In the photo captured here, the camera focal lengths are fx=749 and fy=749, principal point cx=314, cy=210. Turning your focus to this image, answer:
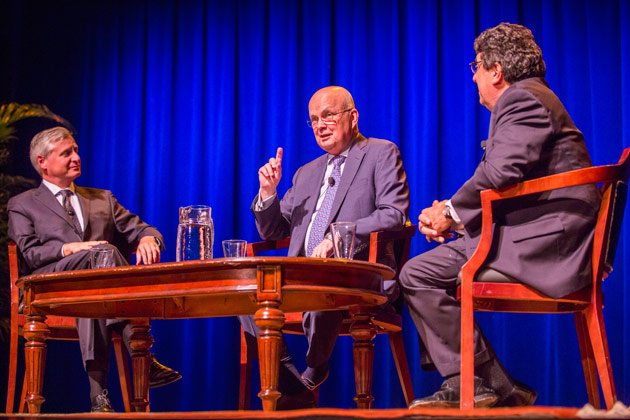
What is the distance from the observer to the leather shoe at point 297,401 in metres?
2.73

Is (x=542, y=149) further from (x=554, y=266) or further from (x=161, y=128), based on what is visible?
(x=161, y=128)

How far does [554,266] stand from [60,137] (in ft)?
7.71

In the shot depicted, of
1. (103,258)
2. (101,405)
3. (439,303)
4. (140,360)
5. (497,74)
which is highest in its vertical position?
(497,74)

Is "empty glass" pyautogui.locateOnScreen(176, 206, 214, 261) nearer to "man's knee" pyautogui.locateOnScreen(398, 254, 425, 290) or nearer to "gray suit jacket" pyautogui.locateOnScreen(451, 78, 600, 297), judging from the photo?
"man's knee" pyautogui.locateOnScreen(398, 254, 425, 290)

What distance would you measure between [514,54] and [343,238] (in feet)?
2.68

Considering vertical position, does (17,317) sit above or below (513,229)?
below

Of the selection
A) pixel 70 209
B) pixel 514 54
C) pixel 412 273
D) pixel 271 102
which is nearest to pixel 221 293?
pixel 412 273

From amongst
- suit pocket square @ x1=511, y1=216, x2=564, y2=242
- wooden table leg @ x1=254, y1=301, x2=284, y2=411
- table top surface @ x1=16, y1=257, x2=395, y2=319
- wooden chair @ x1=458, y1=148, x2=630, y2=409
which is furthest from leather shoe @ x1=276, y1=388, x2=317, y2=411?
suit pocket square @ x1=511, y1=216, x2=564, y2=242

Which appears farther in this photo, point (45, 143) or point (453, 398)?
point (45, 143)

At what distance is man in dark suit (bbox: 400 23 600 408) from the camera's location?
6.89ft

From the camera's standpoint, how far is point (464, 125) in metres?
4.08

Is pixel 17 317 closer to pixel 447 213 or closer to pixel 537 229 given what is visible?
pixel 447 213

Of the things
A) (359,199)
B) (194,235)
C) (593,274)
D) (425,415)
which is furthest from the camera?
(359,199)

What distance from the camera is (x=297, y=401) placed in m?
2.74
